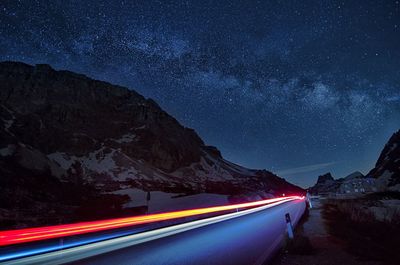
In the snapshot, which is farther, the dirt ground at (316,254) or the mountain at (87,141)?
the mountain at (87,141)

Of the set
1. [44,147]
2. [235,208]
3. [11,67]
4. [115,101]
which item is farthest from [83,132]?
[235,208]

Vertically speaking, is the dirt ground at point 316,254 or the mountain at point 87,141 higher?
the mountain at point 87,141

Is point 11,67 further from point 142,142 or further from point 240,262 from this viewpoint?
point 240,262

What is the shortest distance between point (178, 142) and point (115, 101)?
44.9 metres

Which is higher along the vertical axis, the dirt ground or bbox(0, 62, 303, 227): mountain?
bbox(0, 62, 303, 227): mountain

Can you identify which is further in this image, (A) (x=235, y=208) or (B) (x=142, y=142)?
(B) (x=142, y=142)

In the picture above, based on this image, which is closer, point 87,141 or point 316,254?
point 316,254

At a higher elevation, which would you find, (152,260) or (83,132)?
(83,132)

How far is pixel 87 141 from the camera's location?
380 feet

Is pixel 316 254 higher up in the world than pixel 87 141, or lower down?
lower down

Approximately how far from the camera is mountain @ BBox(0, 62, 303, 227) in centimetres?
7476

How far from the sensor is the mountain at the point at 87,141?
74.8m

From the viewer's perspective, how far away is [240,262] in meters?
4.98

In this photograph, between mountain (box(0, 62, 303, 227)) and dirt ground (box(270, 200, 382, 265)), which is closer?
dirt ground (box(270, 200, 382, 265))
